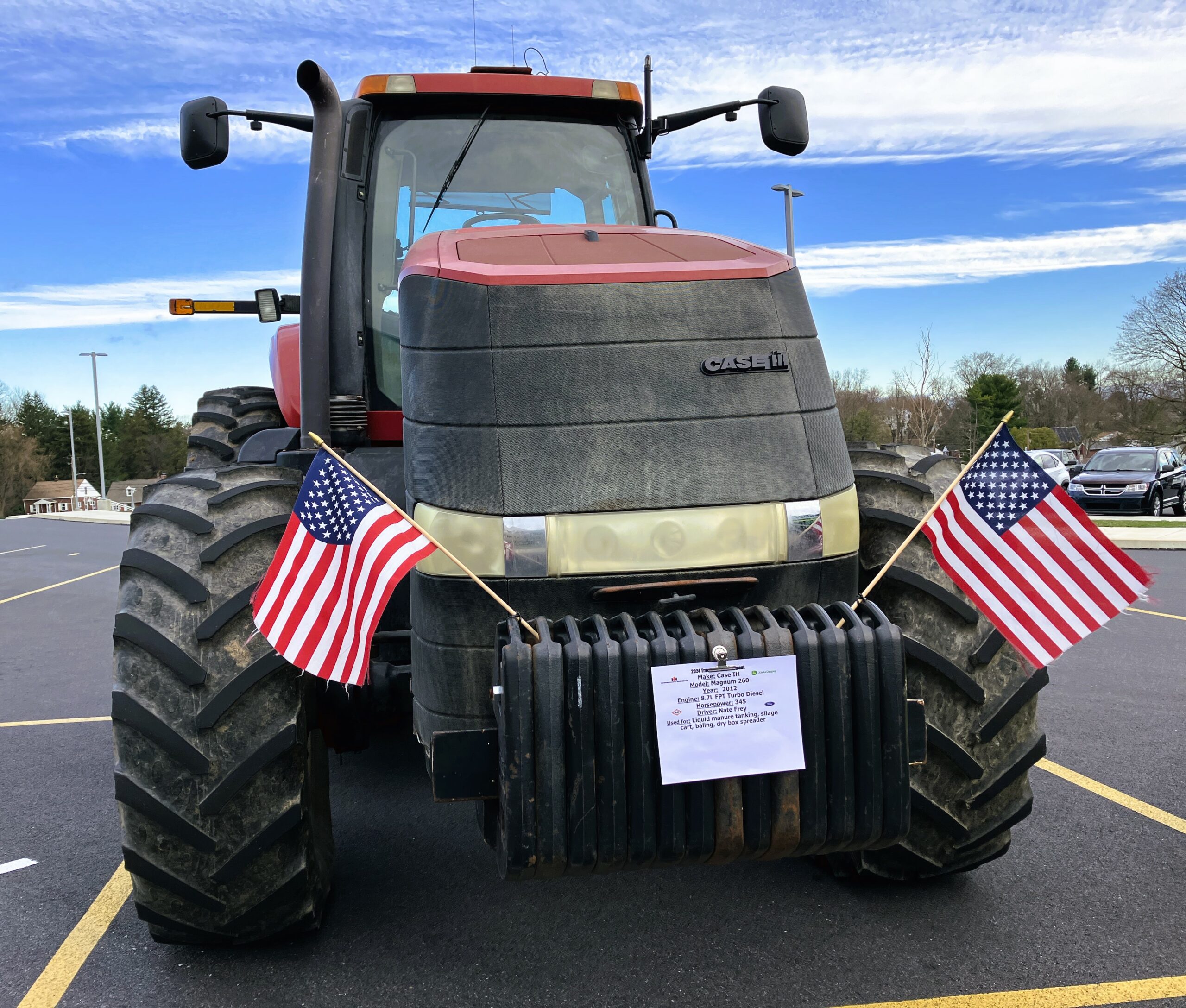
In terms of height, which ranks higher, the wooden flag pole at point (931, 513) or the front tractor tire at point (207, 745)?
the wooden flag pole at point (931, 513)

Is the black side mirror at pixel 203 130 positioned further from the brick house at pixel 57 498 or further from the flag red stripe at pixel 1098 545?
the brick house at pixel 57 498

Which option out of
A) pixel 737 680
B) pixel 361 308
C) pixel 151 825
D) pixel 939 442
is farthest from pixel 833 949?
pixel 939 442

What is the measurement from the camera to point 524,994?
3162mm

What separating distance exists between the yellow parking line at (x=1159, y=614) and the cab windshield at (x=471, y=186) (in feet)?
23.9

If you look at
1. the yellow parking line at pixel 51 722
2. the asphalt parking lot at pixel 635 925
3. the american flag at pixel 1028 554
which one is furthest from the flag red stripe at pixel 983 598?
the yellow parking line at pixel 51 722

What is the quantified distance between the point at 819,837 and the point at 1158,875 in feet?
6.27

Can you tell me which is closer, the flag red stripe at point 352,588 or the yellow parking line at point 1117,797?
the flag red stripe at point 352,588

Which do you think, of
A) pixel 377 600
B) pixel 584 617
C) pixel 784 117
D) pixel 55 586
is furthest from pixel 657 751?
pixel 55 586

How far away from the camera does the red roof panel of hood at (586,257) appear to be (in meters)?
3.10

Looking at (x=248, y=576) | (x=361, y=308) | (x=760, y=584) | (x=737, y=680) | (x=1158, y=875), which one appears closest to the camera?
(x=737, y=680)

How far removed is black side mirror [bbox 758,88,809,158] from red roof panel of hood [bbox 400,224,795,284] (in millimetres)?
1098

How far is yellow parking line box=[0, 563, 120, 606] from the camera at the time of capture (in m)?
14.2

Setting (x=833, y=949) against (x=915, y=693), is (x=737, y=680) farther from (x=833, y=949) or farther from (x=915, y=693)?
(x=833, y=949)

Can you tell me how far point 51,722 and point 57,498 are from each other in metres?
97.0
